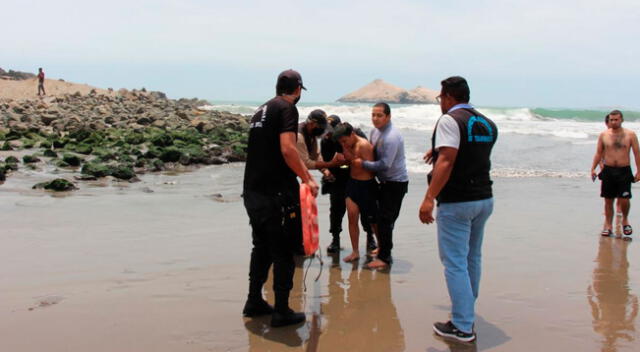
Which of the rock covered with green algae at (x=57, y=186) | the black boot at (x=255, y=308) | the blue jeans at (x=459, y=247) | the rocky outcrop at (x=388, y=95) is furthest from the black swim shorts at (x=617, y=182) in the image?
the rocky outcrop at (x=388, y=95)

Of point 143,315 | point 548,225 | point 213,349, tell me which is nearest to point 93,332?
point 143,315

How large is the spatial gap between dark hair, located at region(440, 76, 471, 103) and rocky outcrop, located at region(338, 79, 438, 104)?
4732 inches

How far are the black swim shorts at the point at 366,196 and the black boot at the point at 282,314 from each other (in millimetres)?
1971

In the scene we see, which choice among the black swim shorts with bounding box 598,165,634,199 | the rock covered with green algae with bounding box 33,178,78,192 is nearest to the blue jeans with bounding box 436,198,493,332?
the black swim shorts with bounding box 598,165,634,199

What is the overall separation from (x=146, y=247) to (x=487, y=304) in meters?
3.70

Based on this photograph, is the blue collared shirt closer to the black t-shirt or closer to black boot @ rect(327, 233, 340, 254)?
black boot @ rect(327, 233, 340, 254)

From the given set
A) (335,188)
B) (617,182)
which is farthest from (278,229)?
(617,182)

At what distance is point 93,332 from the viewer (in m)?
4.05

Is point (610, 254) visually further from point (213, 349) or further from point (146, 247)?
point (146, 247)

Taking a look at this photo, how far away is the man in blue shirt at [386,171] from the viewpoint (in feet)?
19.2

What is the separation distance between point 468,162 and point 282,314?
1.74m

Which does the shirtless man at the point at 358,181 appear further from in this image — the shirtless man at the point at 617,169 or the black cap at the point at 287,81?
the shirtless man at the point at 617,169

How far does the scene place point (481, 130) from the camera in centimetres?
395

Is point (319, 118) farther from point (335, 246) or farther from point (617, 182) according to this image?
point (617, 182)
